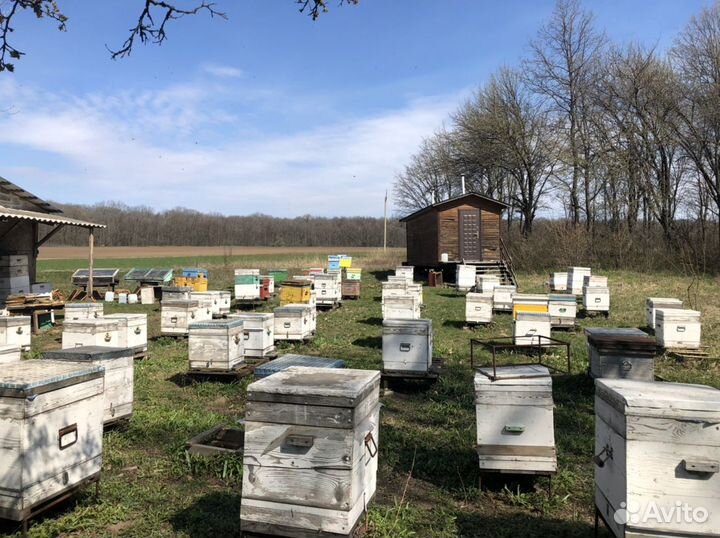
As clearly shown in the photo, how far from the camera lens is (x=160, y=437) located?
5.67 metres

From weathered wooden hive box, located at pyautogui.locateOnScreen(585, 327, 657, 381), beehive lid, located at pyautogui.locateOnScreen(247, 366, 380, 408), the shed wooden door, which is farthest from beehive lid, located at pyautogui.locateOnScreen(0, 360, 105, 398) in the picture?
the shed wooden door

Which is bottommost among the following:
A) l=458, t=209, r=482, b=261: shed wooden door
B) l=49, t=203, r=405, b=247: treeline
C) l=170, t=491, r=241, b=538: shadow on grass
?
l=170, t=491, r=241, b=538: shadow on grass

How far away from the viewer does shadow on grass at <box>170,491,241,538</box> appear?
3758 millimetres

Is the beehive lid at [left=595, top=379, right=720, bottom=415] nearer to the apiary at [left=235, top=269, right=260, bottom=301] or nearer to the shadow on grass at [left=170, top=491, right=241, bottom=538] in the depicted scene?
the shadow on grass at [left=170, top=491, right=241, bottom=538]

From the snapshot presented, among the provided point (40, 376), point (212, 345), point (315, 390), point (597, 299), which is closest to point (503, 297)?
point (597, 299)

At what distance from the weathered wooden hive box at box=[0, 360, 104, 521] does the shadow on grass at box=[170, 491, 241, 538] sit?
2.45 feet

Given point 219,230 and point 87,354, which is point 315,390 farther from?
point 219,230

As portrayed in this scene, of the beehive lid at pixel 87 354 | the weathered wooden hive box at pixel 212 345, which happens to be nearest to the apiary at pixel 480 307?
the weathered wooden hive box at pixel 212 345

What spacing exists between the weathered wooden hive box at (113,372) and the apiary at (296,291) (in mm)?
9066

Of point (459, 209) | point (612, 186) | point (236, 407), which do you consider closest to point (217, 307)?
point (236, 407)

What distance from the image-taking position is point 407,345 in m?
7.48

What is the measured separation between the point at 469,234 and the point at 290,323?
16293 millimetres

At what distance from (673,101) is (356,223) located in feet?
245

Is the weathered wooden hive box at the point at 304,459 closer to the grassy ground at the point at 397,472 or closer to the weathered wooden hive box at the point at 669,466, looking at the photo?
the grassy ground at the point at 397,472
